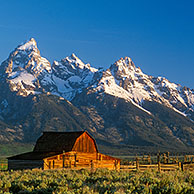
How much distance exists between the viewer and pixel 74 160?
5628 cm

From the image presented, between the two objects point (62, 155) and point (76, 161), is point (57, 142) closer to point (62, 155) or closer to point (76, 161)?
point (76, 161)

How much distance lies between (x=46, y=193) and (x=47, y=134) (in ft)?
141

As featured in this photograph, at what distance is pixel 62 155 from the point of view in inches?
2131

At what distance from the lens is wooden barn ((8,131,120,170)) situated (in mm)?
53250

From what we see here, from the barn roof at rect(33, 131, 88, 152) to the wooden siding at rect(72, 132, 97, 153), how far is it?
612 millimetres

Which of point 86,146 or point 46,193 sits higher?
point 86,146

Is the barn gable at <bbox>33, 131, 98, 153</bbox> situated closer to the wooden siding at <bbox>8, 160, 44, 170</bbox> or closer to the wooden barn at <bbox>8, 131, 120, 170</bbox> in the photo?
the wooden barn at <bbox>8, 131, 120, 170</bbox>

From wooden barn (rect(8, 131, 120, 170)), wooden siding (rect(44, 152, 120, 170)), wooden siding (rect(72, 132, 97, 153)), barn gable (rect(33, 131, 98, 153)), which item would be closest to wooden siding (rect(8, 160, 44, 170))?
wooden barn (rect(8, 131, 120, 170))

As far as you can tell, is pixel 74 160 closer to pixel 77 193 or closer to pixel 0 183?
pixel 0 183

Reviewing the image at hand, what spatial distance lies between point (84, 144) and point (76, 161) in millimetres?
4488

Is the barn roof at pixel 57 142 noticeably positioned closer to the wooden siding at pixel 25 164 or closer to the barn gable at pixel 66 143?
the barn gable at pixel 66 143

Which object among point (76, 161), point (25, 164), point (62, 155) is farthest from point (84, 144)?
point (25, 164)

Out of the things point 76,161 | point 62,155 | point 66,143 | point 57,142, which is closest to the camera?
point 62,155

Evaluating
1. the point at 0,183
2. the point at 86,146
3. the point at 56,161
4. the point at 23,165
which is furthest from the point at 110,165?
the point at 0,183
